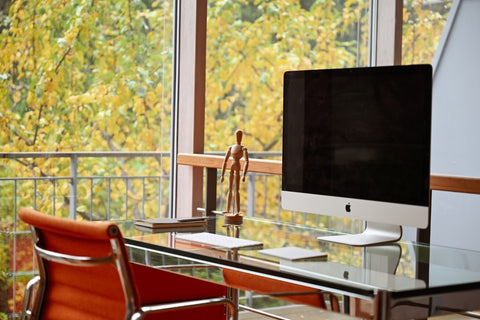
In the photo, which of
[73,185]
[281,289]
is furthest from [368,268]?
[73,185]

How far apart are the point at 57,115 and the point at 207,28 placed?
933 millimetres

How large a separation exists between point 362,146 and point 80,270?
2.91 ft

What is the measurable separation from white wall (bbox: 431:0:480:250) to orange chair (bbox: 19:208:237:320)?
2230mm

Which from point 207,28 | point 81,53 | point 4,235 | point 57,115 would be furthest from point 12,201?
point 207,28

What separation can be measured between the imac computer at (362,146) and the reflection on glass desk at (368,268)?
0.11 meters

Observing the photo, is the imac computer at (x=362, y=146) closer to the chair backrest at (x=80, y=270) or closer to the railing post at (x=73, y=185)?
the chair backrest at (x=80, y=270)

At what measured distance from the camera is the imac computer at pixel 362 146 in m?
2.15

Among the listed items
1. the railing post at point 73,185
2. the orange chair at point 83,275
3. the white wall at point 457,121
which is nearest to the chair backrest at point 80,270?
the orange chair at point 83,275

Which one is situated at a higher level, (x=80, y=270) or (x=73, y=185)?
(x=73, y=185)

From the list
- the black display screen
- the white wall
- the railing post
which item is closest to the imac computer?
the black display screen

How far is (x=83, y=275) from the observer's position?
196cm

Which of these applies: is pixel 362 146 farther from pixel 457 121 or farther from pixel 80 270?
pixel 457 121

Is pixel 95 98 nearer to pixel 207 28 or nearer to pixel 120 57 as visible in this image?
pixel 120 57

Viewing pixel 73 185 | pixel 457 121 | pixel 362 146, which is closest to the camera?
pixel 362 146
